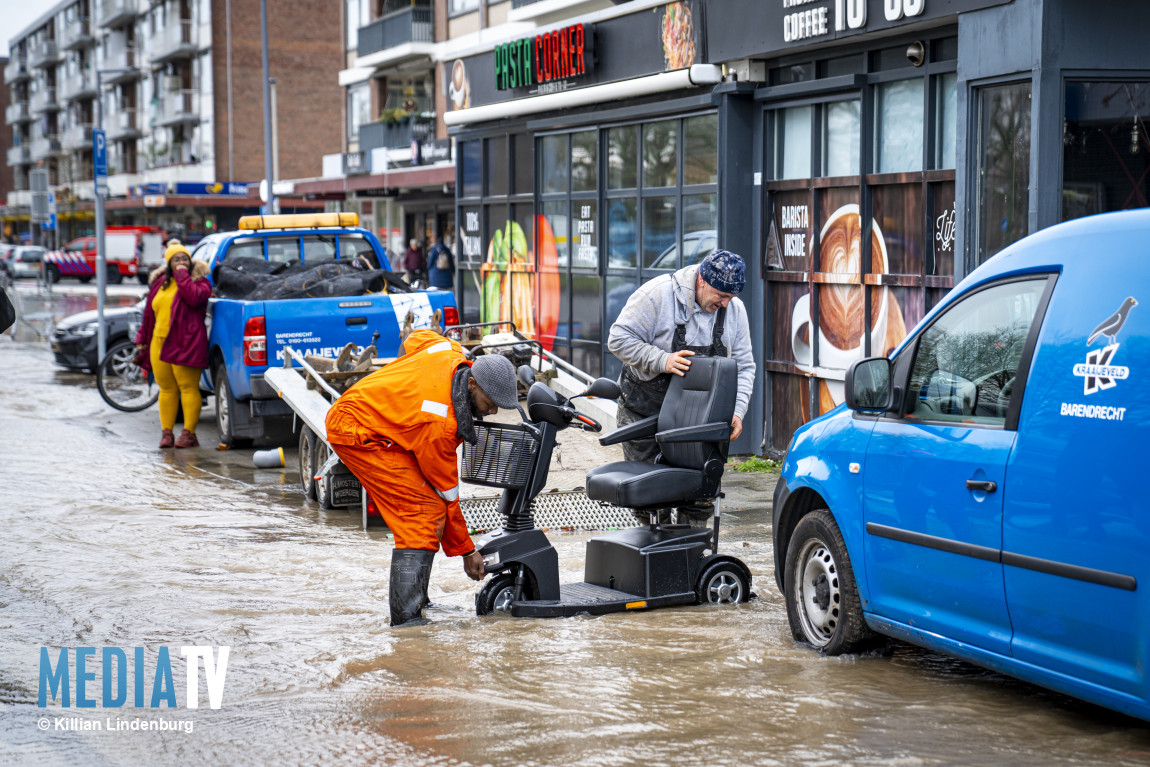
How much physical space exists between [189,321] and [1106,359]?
10446mm

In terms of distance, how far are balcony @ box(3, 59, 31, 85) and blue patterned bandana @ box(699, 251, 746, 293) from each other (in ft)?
371

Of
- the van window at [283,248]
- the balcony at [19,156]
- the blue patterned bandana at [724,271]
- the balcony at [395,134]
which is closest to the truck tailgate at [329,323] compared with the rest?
the van window at [283,248]

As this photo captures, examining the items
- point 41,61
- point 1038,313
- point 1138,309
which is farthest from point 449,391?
point 41,61

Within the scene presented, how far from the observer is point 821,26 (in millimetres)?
10617

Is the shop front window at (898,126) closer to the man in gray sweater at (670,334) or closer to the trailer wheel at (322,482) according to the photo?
the man in gray sweater at (670,334)

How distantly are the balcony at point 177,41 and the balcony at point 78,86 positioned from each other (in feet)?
73.8

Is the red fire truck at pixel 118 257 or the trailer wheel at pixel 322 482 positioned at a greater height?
the red fire truck at pixel 118 257

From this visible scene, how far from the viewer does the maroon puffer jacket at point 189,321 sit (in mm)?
12945

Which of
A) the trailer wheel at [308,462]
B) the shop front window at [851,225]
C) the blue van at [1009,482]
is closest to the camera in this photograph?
the blue van at [1009,482]

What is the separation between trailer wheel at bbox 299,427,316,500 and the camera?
10.4m

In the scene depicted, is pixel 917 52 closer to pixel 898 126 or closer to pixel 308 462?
pixel 898 126

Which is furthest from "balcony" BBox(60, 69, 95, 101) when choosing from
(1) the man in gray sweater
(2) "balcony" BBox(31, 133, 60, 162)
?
(1) the man in gray sweater

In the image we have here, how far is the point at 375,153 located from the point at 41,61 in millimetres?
73169

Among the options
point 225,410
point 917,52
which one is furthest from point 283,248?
point 917,52
